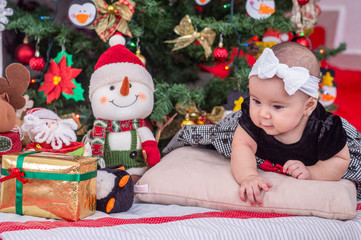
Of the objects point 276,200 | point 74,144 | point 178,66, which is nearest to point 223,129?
point 276,200

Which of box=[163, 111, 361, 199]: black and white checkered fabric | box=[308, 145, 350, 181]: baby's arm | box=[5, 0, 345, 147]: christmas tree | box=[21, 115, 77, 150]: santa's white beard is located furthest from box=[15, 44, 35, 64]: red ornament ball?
box=[308, 145, 350, 181]: baby's arm

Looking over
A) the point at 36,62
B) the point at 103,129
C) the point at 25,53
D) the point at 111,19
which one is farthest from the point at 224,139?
the point at 25,53

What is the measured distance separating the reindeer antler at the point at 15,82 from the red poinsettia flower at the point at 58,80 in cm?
35

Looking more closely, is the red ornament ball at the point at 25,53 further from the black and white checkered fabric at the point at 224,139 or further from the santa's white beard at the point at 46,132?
the black and white checkered fabric at the point at 224,139

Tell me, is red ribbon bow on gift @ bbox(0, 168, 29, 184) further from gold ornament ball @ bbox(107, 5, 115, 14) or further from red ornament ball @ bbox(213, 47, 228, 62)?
red ornament ball @ bbox(213, 47, 228, 62)

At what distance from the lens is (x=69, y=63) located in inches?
59.2

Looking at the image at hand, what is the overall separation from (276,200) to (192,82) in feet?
3.75

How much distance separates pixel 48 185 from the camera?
83 cm

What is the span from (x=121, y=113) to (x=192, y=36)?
471mm

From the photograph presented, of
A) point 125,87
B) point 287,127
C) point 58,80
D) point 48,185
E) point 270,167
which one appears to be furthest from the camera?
point 58,80

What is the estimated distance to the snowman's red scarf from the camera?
1.19m

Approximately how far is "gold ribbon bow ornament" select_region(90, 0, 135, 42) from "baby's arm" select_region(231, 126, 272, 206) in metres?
0.63

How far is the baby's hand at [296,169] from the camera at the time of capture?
3.16 feet

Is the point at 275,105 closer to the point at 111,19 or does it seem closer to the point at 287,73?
the point at 287,73
